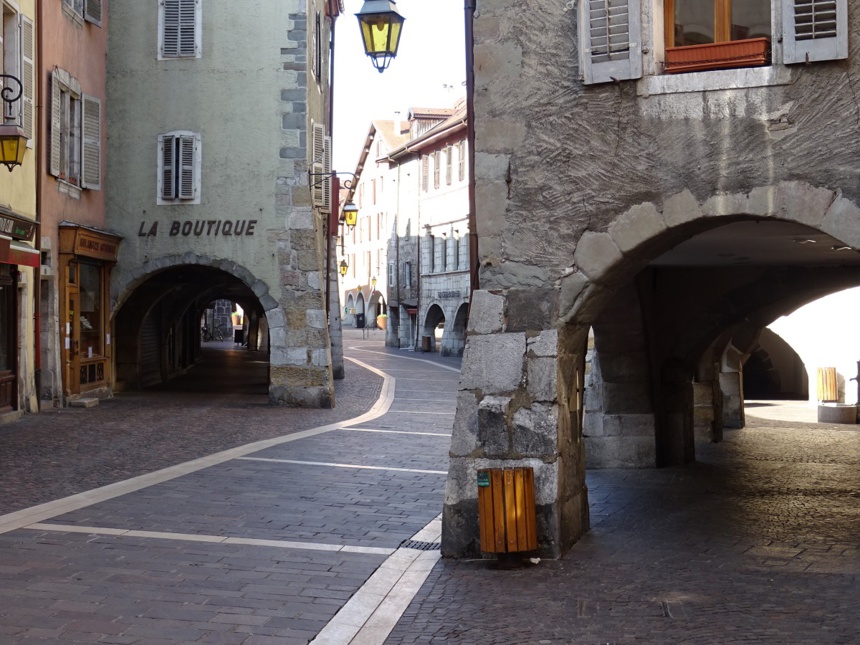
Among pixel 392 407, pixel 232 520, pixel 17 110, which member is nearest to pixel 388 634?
pixel 232 520

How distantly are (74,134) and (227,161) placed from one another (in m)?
2.55

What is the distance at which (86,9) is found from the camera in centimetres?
1902

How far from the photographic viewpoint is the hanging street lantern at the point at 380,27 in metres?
8.84

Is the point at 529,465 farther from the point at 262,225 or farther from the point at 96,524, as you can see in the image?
the point at 262,225

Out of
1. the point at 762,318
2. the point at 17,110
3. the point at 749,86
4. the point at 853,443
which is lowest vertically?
the point at 853,443

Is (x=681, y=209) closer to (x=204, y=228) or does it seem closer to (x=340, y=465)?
(x=340, y=465)

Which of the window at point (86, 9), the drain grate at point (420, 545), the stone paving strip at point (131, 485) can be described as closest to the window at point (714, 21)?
the drain grate at point (420, 545)

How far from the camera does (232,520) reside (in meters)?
8.84

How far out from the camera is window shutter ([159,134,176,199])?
19.7m

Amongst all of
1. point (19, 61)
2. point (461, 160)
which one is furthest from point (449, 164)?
point (19, 61)

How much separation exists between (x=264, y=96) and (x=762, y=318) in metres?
9.40

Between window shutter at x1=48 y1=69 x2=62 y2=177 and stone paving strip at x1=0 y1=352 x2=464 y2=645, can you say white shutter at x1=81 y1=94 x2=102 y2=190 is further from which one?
stone paving strip at x1=0 y1=352 x2=464 y2=645

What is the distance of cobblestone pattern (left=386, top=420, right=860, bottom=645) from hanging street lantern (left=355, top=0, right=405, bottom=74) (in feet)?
13.2

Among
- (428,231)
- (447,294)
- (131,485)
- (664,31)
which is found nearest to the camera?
(664,31)
